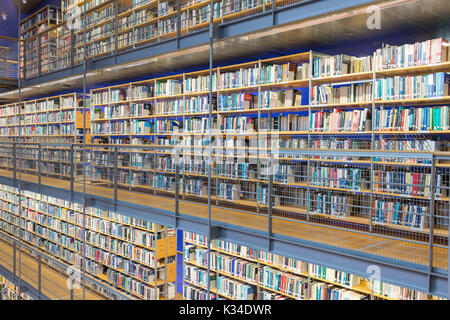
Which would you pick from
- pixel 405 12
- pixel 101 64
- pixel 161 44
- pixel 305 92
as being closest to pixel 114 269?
pixel 101 64

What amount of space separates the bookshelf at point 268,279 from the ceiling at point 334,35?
2374 mm

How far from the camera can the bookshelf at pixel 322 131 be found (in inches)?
123

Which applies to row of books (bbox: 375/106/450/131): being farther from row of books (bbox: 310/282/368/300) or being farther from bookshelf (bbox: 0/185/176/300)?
bookshelf (bbox: 0/185/176/300)

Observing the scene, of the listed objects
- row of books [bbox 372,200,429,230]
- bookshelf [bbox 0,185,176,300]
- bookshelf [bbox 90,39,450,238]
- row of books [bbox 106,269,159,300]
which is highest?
bookshelf [bbox 90,39,450,238]

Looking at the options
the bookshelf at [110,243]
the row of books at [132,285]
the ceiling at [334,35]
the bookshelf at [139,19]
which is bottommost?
the row of books at [132,285]

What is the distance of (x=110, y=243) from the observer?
22.0 ft

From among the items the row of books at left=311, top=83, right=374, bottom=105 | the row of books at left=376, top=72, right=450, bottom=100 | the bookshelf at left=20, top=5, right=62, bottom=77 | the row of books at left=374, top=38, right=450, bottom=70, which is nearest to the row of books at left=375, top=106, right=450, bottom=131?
the row of books at left=376, top=72, right=450, bottom=100

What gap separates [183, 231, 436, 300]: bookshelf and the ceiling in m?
2.37

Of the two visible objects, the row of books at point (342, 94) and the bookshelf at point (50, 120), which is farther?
the bookshelf at point (50, 120)

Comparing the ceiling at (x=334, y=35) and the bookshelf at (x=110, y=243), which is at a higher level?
the ceiling at (x=334, y=35)

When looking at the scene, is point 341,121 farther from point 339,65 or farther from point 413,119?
point 413,119

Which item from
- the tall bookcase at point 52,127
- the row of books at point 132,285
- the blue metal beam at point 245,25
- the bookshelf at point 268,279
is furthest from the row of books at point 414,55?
the tall bookcase at point 52,127

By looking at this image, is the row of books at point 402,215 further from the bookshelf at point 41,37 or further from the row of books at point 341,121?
the bookshelf at point 41,37

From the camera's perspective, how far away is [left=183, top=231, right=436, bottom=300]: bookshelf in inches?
141
